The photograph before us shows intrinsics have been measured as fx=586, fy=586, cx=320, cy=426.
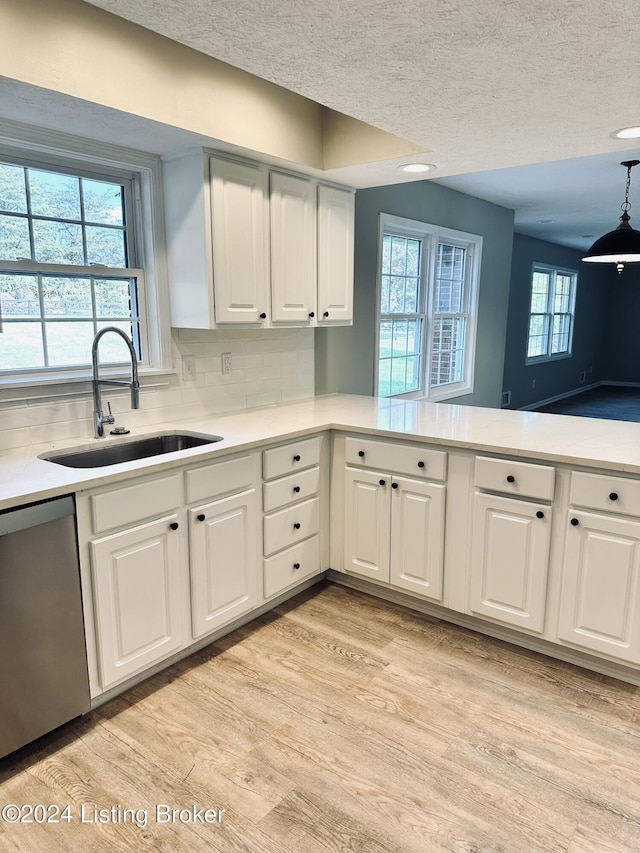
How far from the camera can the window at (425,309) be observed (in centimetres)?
452

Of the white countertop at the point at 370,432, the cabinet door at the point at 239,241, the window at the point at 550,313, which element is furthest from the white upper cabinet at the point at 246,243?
the window at the point at 550,313

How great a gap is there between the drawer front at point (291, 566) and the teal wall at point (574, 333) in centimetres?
564

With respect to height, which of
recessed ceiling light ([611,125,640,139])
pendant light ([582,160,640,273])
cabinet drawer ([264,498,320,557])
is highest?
recessed ceiling light ([611,125,640,139])

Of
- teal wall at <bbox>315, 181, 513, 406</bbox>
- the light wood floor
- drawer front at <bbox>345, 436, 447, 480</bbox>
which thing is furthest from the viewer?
teal wall at <bbox>315, 181, 513, 406</bbox>

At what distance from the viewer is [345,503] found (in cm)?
297

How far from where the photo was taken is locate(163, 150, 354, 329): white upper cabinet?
262cm

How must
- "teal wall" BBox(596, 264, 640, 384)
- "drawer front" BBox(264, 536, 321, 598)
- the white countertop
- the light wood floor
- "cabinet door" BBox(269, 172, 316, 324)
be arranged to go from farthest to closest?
"teal wall" BBox(596, 264, 640, 384), "cabinet door" BBox(269, 172, 316, 324), "drawer front" BBox(264, 536, 321, 598), the white countertop, the light wood floor

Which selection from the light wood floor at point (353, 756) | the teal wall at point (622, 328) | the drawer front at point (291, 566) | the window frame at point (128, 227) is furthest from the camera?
the teal wall at point (622, 328)

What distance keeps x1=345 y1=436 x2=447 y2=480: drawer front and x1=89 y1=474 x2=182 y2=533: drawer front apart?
965mm

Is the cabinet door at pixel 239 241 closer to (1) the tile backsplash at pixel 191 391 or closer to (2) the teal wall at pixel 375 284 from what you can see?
(1) the tile backsplash at pixel 191 391

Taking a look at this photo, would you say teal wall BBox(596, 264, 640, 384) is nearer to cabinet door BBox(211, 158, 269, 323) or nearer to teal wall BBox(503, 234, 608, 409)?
teal wall BBox(503, 234, 608, 409)

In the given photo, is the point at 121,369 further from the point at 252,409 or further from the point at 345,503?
the point at 345,503

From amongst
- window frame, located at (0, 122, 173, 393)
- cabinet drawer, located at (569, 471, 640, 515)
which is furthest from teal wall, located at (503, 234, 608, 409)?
window frame, located at (0, 122, 173, 393)

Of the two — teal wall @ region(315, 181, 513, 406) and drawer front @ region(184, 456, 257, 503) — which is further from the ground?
teal wall @ region(315, 181, 513, 406)
